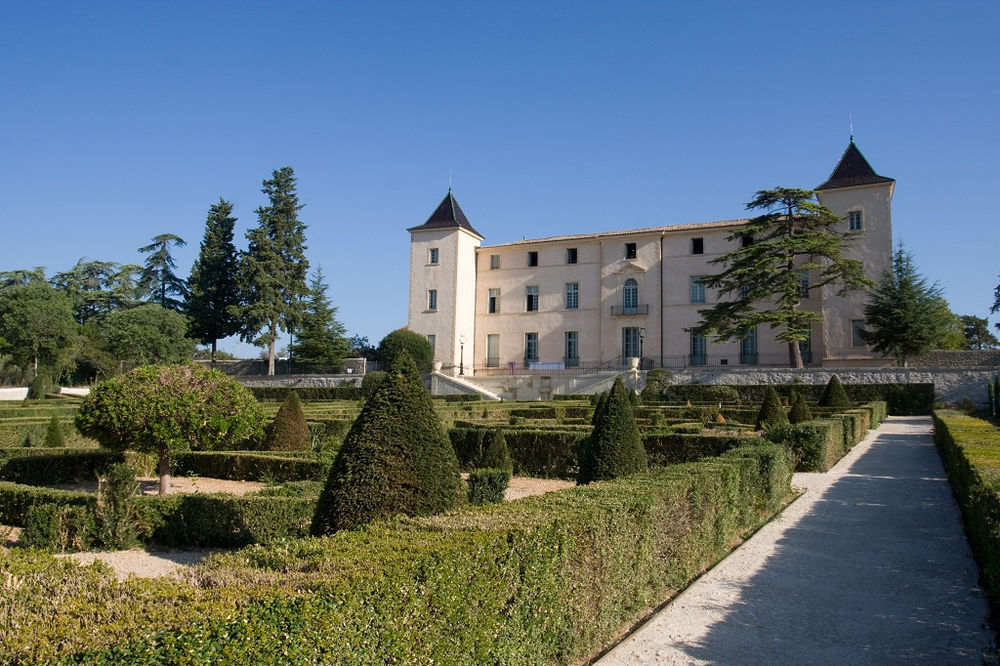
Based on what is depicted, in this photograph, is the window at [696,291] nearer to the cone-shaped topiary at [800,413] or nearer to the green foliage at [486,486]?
the cone-shaped topiary at [800,413]

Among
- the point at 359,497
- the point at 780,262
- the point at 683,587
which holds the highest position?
the point at 780,262

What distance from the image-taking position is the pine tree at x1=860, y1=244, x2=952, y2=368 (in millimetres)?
30203

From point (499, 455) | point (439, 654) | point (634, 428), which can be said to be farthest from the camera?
point (499, 455)

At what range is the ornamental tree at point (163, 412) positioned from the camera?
9.02 metres

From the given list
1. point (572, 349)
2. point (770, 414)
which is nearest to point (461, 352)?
point (572, 349)

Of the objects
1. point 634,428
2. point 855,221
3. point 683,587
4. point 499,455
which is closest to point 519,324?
point 855,221

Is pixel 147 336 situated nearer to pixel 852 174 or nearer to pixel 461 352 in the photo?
pixel 461 352

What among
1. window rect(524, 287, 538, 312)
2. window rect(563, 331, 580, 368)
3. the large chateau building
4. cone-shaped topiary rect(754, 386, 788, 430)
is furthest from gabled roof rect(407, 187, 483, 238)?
cone-shaped topiary rect(754, 386, 788, 430)

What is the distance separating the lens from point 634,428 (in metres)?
8.27

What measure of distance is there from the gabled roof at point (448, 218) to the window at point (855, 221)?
68.1ft

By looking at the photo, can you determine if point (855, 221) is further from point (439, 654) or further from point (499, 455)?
point (439, 654)

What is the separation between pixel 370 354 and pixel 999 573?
41.4 metres

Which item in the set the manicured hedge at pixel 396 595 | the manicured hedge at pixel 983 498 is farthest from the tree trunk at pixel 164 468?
the manicured hedge at pixel 983 498

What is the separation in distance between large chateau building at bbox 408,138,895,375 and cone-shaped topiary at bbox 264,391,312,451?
84.3 feet
